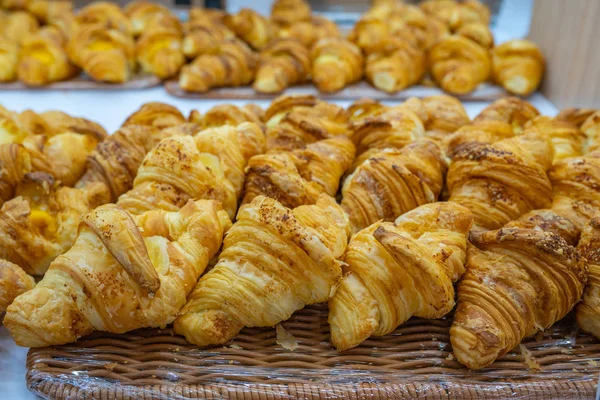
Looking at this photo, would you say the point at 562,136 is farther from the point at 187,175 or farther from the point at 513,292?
the point at 187,175

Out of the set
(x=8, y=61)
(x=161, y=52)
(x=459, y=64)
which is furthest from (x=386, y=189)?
(x=8, y=61)

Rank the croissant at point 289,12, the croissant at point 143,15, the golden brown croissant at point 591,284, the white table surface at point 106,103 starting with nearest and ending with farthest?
the golden brown croissant at point 591,284 < the white table surface at point 106,103 < the croissant at point 143,15 < the croissant at point 289,12

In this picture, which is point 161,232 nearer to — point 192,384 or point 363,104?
point 192,384

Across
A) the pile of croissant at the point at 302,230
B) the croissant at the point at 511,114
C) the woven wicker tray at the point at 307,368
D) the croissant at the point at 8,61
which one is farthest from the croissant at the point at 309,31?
the woven wicker tray at the point at 307,368

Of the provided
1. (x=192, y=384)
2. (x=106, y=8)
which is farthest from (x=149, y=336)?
(x=106, y=8)

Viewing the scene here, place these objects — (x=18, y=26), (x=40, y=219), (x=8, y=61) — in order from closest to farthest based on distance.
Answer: (x=40, y=219)
(x=8, y=61)
(x=18, y=26)

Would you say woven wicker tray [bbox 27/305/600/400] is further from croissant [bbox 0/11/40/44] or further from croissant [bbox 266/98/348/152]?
croissant [bbox 0/11/40/44]

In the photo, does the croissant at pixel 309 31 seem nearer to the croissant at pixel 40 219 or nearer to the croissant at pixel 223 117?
the croissant at pixel 223 117
